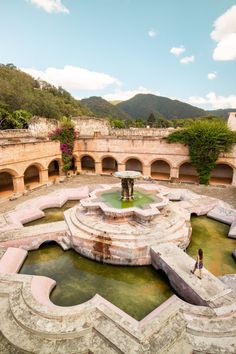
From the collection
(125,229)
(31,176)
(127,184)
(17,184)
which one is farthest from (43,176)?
(125,229)

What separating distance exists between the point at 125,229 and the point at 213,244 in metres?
3.81

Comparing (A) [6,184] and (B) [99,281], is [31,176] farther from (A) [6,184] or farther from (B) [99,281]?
(B) [99,281]

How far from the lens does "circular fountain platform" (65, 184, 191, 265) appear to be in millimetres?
7227

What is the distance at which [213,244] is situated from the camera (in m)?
8.57

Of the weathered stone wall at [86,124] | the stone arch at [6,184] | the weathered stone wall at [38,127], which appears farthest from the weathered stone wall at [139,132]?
the stone arch at [6,184]

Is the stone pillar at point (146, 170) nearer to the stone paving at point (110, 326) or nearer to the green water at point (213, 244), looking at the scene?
the green water at point (213, 244)

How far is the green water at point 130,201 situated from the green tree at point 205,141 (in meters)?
8.74

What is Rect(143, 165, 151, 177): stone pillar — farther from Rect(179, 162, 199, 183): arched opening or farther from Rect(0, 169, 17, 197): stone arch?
Rect(0, 169, 17, 197): stone arch

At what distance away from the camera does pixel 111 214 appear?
8453 millimetres

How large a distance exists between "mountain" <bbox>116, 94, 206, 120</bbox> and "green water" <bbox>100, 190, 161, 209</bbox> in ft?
413

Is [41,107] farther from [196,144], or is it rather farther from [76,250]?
[76,250]

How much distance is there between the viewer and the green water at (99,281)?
5.73m

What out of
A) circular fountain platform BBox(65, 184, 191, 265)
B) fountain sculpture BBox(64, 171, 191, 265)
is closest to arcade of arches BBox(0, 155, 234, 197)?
fountain sculpture BBox(64, 171, 191, 265)

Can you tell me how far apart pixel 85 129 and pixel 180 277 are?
23.1m
